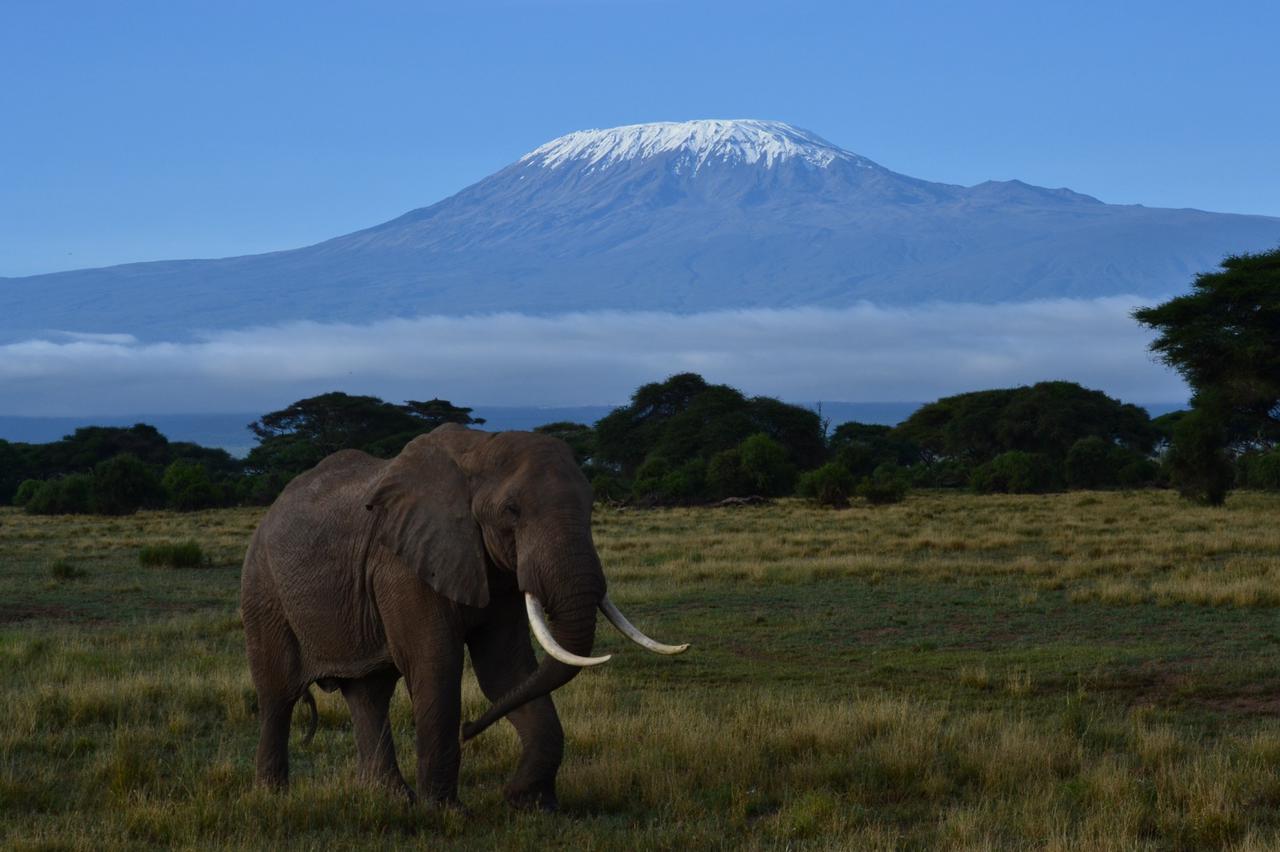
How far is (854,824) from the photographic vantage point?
720cm

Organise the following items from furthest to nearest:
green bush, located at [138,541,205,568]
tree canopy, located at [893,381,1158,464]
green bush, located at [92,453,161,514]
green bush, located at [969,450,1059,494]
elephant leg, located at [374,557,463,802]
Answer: tree canopy, located at [893,381,1158,464], green bush, located at [969,450,1059,494], green bush, located at [92,453,161,514], green bush, located at [138,541,205,568], elephant leg, located at [374,557,463,802]

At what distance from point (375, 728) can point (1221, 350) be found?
99.1ft

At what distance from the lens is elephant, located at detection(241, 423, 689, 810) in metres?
6.87

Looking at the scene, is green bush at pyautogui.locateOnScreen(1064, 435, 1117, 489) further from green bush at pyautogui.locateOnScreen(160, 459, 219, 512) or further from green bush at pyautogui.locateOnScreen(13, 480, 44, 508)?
green bush at pyautogui.locateOnScreen(13, 480, 44, 508)

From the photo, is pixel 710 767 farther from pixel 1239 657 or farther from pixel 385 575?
pixel 1239 657

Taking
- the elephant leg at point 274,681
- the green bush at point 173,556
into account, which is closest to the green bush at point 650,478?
the green bush at point 173,556

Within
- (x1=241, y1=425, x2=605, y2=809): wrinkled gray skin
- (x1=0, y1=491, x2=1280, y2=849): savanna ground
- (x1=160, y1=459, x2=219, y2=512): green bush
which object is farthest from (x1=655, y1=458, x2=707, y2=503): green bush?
(x1=241, y1=425, x2=605, y2=809): wrinkled gray skin

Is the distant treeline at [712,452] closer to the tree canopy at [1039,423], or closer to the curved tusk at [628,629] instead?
the tree canopy at [1039,423]

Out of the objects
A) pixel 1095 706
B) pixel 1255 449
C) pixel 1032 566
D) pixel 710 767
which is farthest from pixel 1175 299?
pixel 710 767

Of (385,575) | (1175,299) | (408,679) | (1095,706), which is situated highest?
(1175,299)

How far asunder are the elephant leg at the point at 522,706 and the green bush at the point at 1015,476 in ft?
146

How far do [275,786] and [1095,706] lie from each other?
20.1ft

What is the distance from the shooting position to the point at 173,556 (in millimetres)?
24750

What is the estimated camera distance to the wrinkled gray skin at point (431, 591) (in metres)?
6.91
